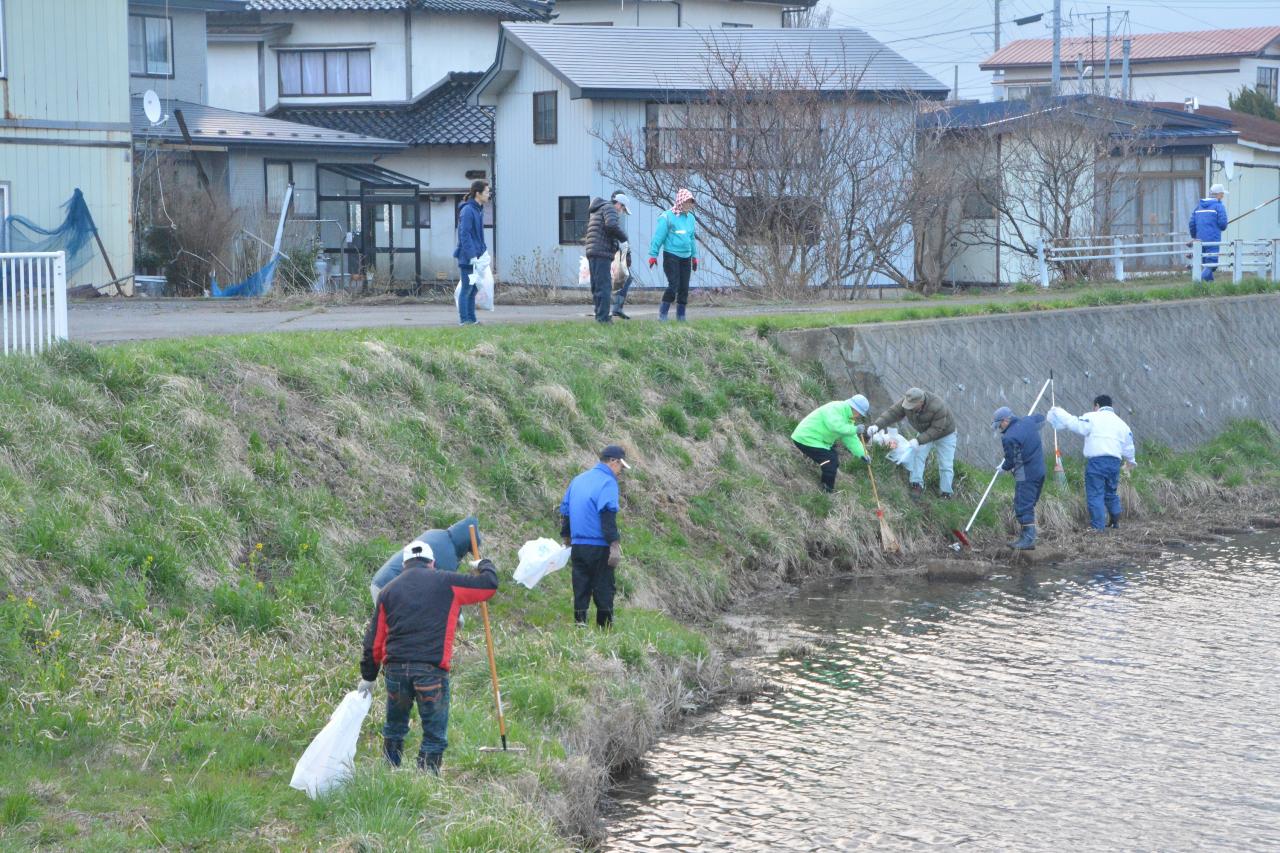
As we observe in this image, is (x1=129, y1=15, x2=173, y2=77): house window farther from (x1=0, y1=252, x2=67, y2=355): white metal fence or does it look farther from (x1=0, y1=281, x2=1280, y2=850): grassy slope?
(x1=0, y1=252, x2=67, y2=355): white metal fence

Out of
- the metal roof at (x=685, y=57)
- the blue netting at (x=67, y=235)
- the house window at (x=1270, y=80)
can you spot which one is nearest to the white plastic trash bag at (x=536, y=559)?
the blue netting at (x=67, y=235)

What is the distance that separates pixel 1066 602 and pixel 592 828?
7.54 metres

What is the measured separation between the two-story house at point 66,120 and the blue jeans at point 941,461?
1545cm

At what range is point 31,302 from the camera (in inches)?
487

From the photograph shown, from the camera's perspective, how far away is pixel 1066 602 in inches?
577

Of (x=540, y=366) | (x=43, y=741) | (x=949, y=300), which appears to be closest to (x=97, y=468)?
(x=43, y=741)

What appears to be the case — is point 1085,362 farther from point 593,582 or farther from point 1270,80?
point 1270,80

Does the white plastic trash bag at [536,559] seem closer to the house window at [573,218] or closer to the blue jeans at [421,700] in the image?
the blue jeans at [421,700]

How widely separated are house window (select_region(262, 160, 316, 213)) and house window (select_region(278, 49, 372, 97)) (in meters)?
7.57

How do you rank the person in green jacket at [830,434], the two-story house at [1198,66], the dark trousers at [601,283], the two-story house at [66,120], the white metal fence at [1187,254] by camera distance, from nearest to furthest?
the person in green jacket at [830,434]
the dark trousers at [601,283]
the two-story house at [66,120]
the white metal fence at [1187,254]
the two-story house at [1198,66]

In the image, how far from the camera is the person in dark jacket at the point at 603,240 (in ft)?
56.2

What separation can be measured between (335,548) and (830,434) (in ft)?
23.4

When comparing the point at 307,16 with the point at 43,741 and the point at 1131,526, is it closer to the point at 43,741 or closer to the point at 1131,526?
the point at 1131,526

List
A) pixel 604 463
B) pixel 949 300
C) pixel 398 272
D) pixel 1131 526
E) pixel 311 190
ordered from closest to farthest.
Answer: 1. pixel 604 463
2. pixel 1131 526
3. pixel 949 300
4. pixel 311 190
5. pixel 398 272
